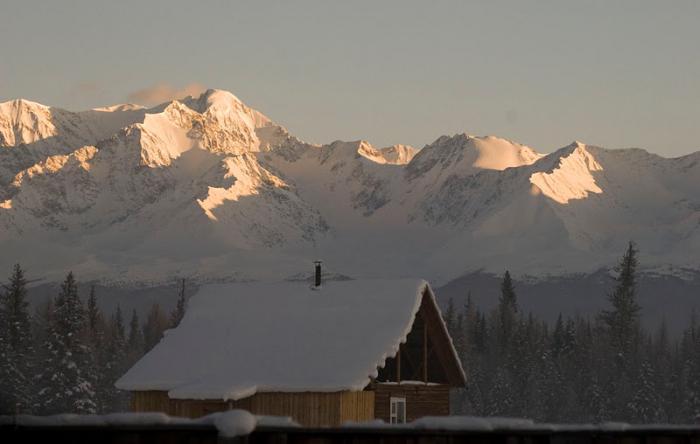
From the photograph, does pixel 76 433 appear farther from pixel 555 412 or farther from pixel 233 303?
pixel 555 412

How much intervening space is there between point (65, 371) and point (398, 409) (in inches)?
1839

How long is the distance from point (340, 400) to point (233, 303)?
27.9 ft

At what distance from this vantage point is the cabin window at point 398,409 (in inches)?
1995

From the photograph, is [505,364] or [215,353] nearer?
[215,353]

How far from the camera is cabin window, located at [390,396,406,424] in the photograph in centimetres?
5068

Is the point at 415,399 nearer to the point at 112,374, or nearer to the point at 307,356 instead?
the point at 307,356

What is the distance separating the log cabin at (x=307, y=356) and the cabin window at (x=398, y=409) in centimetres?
3

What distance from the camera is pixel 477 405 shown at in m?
134

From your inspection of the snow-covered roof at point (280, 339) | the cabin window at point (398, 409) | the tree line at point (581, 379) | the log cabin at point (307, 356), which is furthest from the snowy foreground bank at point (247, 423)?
the tree line at point (581, 379)

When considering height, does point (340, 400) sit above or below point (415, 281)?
below

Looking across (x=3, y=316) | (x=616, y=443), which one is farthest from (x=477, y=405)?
(x=616, y=443)

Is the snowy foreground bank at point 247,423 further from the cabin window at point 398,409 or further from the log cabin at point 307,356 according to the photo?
the cabin window at point 398,409

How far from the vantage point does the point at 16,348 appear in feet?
327

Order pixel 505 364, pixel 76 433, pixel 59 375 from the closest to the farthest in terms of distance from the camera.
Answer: pixel 76 433 → pixel 59 375 → pixel 505 364
